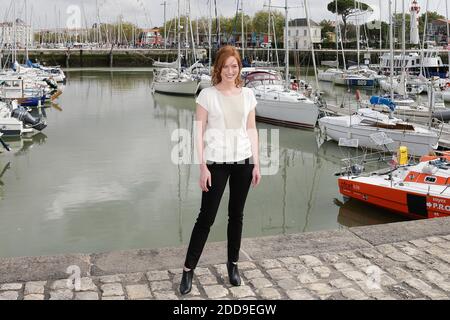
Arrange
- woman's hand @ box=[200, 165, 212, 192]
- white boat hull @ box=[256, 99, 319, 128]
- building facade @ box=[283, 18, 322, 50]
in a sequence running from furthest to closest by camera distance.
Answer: building facade @ box=[283, 18, 322, 50], white boat hull @ box=[256, 99, 319, 128], woman's hand @ box=[200, 165, 212, 192]

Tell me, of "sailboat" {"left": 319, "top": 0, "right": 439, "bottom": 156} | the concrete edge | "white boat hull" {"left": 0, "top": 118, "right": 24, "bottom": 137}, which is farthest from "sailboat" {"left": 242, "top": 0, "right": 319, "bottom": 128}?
the concrete edge

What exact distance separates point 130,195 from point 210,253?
6.99 m

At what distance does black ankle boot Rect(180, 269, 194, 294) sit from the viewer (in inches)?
133

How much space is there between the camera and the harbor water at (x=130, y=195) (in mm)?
8578

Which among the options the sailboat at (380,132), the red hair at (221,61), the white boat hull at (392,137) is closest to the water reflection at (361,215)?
the sailboat at (380,132)

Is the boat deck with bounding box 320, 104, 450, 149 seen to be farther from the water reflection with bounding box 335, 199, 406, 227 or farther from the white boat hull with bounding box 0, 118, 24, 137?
the white boat hull with bounding box 0, 118, 24, 137

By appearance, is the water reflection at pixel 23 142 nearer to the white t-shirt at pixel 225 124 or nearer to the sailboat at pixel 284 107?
the sailboat at pixel 284 107

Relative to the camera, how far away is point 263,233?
863 centimetres

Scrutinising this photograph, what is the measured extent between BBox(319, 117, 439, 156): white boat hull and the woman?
38.1ft

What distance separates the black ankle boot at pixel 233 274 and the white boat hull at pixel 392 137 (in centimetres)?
1145

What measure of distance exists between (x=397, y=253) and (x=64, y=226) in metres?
6.25

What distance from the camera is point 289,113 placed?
20.2 metres
